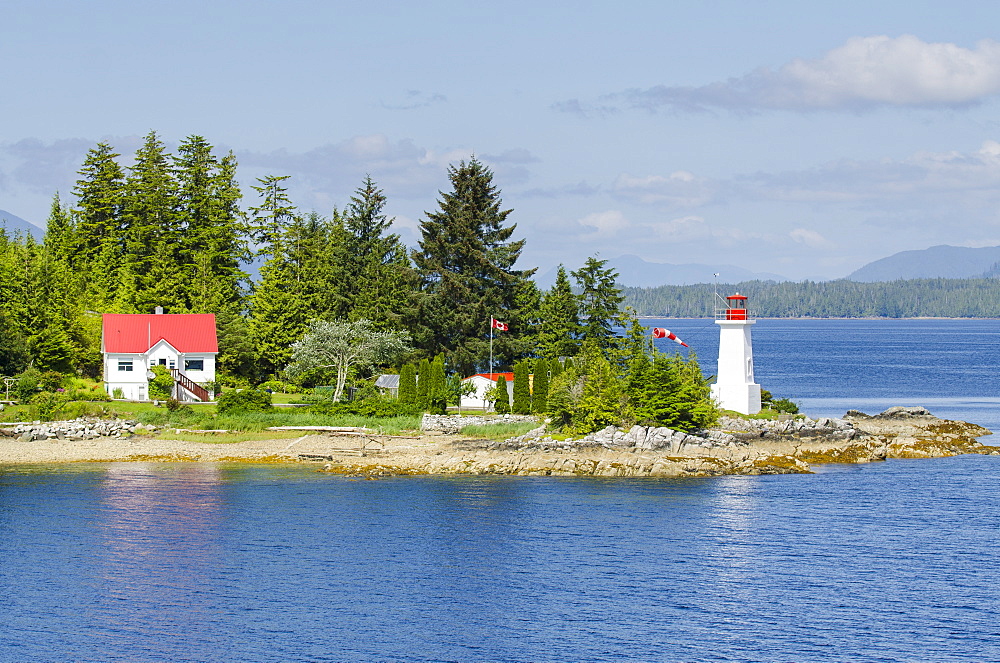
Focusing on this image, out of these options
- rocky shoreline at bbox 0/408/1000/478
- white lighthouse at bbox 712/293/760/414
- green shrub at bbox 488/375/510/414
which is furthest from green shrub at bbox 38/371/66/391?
white lighthouse at bbox 712/293/760/414

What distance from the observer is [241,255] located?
244 ft

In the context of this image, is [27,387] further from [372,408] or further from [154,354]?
[372,408]

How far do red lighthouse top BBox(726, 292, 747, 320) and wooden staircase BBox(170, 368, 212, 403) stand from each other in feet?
87.6

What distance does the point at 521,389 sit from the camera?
53.4 meters

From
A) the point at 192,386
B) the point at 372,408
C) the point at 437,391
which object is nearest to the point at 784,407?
the point at 437,391

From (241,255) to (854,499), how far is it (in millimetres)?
48045

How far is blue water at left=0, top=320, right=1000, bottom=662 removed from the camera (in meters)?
23.9

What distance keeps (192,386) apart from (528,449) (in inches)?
807

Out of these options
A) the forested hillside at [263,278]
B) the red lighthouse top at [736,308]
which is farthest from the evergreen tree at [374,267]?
the red lighthouse top at [736,308]

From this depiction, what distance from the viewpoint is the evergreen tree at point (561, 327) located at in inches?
2443

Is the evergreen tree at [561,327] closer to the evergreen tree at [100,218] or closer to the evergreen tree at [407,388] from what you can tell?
the evergreen tree at [407,388]

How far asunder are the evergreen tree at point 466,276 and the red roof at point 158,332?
38.3 ft

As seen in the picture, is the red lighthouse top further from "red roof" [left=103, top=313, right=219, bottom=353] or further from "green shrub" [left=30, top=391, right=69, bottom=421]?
"green shrub" [left=30, top=391, right=69, bottom=421]

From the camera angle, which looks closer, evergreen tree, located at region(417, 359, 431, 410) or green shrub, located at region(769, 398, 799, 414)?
evergreen tree, located at region(417, 359, 431, 410)
